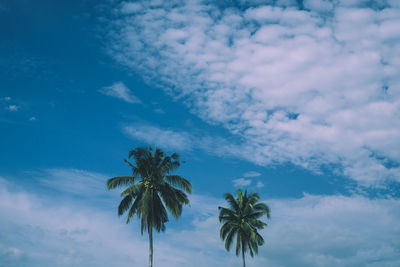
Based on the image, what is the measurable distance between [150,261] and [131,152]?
11133mm

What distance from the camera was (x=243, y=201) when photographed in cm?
4753

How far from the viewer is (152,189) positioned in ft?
115

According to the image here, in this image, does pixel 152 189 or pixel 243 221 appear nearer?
pixel 152 189

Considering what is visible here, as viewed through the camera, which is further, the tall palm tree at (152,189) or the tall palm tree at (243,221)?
the tall palm tree at (243,221)

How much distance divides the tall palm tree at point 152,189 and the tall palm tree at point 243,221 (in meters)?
12.2

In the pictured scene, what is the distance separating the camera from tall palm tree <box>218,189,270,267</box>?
4500 cm

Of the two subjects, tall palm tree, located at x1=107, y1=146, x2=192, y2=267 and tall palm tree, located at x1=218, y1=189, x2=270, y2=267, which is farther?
tall palm tree, located at x1=218, y1=189, x2=270, y2=267

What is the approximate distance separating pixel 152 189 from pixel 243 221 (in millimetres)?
16439

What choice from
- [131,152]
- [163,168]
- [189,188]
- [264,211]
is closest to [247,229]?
[264,211]

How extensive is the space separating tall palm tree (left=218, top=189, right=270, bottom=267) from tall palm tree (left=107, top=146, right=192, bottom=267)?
1222 centimetres

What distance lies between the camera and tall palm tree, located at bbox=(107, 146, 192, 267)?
3375 cm

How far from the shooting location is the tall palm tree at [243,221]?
4500 centimetres

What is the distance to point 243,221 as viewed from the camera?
45.9 metres

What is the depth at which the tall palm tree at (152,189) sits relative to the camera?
33750 mm
